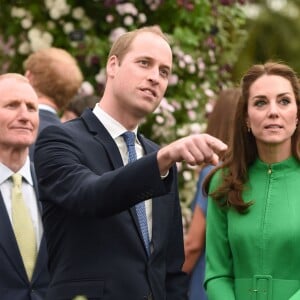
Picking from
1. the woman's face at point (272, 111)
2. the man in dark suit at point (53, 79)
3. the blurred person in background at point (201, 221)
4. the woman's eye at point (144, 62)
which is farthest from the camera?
the man in dark suit at point (53, 79)

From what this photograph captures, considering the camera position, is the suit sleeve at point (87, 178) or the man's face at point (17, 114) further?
the man's face at point (17, 114)

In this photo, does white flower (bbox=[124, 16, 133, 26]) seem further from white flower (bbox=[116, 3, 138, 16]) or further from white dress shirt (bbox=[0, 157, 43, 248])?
white dress shirt (bbox=[0, 157, 43, 248])

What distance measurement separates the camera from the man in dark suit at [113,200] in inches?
191

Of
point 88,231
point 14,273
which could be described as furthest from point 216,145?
point 14,273

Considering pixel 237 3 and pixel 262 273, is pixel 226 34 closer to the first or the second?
pixel 237 3

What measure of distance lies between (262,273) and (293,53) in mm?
20989

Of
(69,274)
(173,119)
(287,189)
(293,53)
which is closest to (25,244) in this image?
(69,274)

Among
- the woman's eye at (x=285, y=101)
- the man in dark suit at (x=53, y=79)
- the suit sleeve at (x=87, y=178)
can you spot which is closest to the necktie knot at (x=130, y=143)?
the suit sleeve at (x=87, y=178)

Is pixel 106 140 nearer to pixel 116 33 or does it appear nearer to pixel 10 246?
pixel 10 246

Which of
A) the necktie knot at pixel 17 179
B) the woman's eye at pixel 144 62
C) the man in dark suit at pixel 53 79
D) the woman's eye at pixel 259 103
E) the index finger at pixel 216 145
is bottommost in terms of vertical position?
the necktie knot at pixel 17 179

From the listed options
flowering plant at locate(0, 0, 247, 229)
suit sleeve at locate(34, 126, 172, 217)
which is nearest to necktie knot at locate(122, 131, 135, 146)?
suit sleeve at locate(34, 126, 172, 217)

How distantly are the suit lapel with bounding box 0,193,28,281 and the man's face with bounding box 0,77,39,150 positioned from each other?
46 cm

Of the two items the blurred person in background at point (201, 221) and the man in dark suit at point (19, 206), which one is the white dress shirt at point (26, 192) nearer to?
the man in dark suit at point (19, 206)

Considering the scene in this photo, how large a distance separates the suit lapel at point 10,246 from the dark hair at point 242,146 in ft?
3.35
